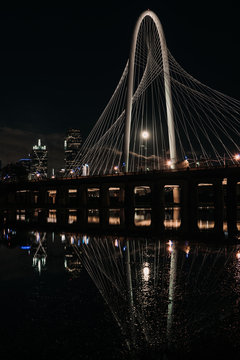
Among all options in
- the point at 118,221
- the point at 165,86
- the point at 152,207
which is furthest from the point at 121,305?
the point at 152,207

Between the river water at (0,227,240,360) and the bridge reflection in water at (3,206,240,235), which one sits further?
the bridge reflection in water at (3,206,240,235)

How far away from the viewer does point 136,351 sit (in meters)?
5.99

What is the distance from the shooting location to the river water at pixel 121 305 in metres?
6.17

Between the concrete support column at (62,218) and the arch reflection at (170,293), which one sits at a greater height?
the concrete support column at (62,218)

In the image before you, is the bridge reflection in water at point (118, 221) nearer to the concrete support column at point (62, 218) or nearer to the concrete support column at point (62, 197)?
the concrete support column at point (62, 218)

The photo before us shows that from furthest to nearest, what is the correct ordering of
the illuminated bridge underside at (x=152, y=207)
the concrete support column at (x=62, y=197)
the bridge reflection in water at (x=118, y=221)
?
the concrete support column at (x=62, y=197) < the illuminated bridge underside at (x=152, y=207) < the bridge reflection in water at (x=118, y=221)

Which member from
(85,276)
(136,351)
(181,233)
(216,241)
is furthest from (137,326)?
(181,233)

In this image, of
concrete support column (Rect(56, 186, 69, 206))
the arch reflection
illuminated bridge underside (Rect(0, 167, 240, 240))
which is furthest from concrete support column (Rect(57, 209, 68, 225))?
concrete support column (Rect(56, 186, 69, 206))

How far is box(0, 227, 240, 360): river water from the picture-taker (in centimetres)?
617

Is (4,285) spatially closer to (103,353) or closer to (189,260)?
(103,353)

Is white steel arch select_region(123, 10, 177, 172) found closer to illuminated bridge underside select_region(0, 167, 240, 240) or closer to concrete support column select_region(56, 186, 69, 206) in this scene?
illuminated bridge underside select_region(0, 167, 240, 240)

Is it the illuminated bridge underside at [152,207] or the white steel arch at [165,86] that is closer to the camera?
the illuminated bridge underside at [152,207]

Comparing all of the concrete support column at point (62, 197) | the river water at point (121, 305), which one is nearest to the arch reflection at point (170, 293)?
the river water at point (121, 305)

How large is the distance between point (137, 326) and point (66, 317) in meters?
1.80
